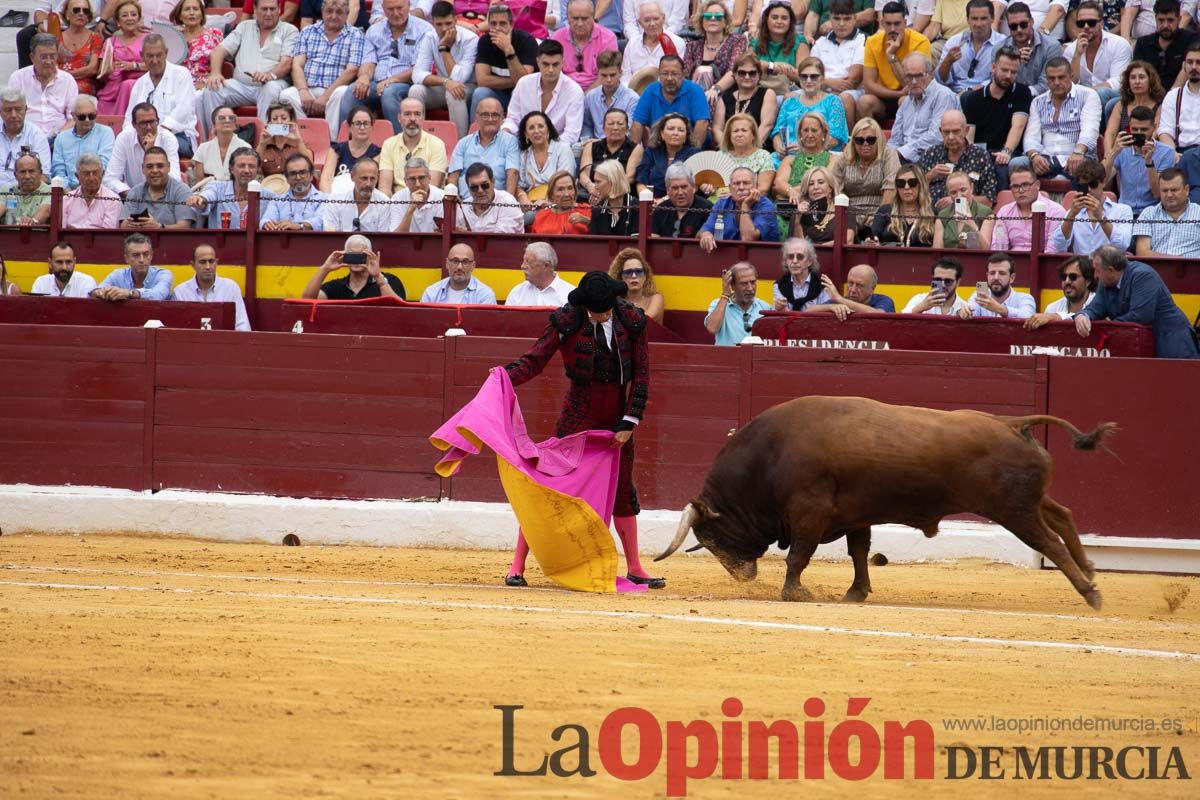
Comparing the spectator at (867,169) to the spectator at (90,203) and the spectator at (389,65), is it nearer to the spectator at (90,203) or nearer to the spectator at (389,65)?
the spectator at (389,65)

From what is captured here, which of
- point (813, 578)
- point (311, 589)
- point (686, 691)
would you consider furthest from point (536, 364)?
point (686, 691)

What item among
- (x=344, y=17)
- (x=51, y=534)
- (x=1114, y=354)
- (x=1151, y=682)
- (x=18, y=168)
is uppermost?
(x=344, y=17)

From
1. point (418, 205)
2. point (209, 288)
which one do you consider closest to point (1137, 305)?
point (418, 205)

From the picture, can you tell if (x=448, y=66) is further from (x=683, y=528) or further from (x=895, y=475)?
(x=895, y=475)

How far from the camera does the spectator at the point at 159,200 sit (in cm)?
1259

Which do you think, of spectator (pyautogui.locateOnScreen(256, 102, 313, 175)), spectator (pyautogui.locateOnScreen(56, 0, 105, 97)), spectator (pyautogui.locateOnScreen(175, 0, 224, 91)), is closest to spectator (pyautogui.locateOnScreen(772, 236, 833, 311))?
spectator (pyautogui.locateOnScreen(256, 102, 313, 175))

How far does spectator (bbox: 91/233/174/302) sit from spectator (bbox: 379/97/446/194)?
1.80 meters

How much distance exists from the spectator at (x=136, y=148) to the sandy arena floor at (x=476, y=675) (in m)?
5.45

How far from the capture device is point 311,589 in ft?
26.3

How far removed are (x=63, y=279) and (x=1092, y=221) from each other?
7301 mm

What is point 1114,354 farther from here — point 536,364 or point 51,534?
point 51,534

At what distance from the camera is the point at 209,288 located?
11984mm

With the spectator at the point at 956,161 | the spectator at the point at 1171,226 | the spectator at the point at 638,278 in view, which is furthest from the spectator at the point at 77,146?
the spectator at the point at 1171,226

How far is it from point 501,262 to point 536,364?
361 cm
